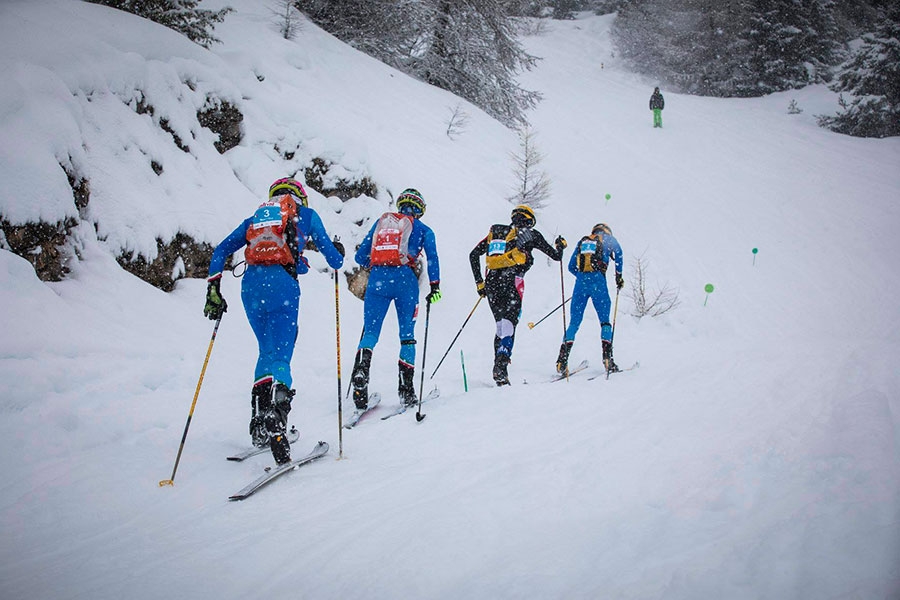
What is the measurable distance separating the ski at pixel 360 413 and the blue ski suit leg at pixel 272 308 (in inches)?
39.7

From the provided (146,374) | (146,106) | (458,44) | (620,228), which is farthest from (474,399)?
(458,44)

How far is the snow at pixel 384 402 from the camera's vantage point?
1.80 meters

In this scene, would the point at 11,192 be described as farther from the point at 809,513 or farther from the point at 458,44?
the point at 458,44

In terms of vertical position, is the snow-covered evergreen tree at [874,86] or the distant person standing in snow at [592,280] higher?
the snow-covered evergreen tree at [874,86]

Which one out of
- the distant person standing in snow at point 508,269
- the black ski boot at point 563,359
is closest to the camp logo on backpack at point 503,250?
the distant person standing in snow at point 508,269

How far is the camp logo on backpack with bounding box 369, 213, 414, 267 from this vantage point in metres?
4.70

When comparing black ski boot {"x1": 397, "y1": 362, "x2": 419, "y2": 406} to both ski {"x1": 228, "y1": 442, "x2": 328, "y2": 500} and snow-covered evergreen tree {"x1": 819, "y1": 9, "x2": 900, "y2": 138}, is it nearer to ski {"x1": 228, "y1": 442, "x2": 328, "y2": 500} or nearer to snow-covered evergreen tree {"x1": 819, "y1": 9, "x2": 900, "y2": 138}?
ski {"x1": 228, "y1": 442, "x2": 328, "y2": 500}

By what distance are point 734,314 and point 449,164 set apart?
7663mm

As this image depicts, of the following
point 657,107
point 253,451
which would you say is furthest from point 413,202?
point 657,107

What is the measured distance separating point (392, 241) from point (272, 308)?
157 cm

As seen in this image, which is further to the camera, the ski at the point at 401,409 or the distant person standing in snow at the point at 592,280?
the distant person standing in snow at the point at 592,280

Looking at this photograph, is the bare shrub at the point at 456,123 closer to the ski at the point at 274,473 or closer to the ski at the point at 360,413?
the ski at the point at 360,413

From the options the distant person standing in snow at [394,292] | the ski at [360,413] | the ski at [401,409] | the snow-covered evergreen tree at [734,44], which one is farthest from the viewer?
the snow-covered evergreen tree at [734,44]

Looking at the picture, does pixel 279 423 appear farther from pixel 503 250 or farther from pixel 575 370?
pixel 575 370
